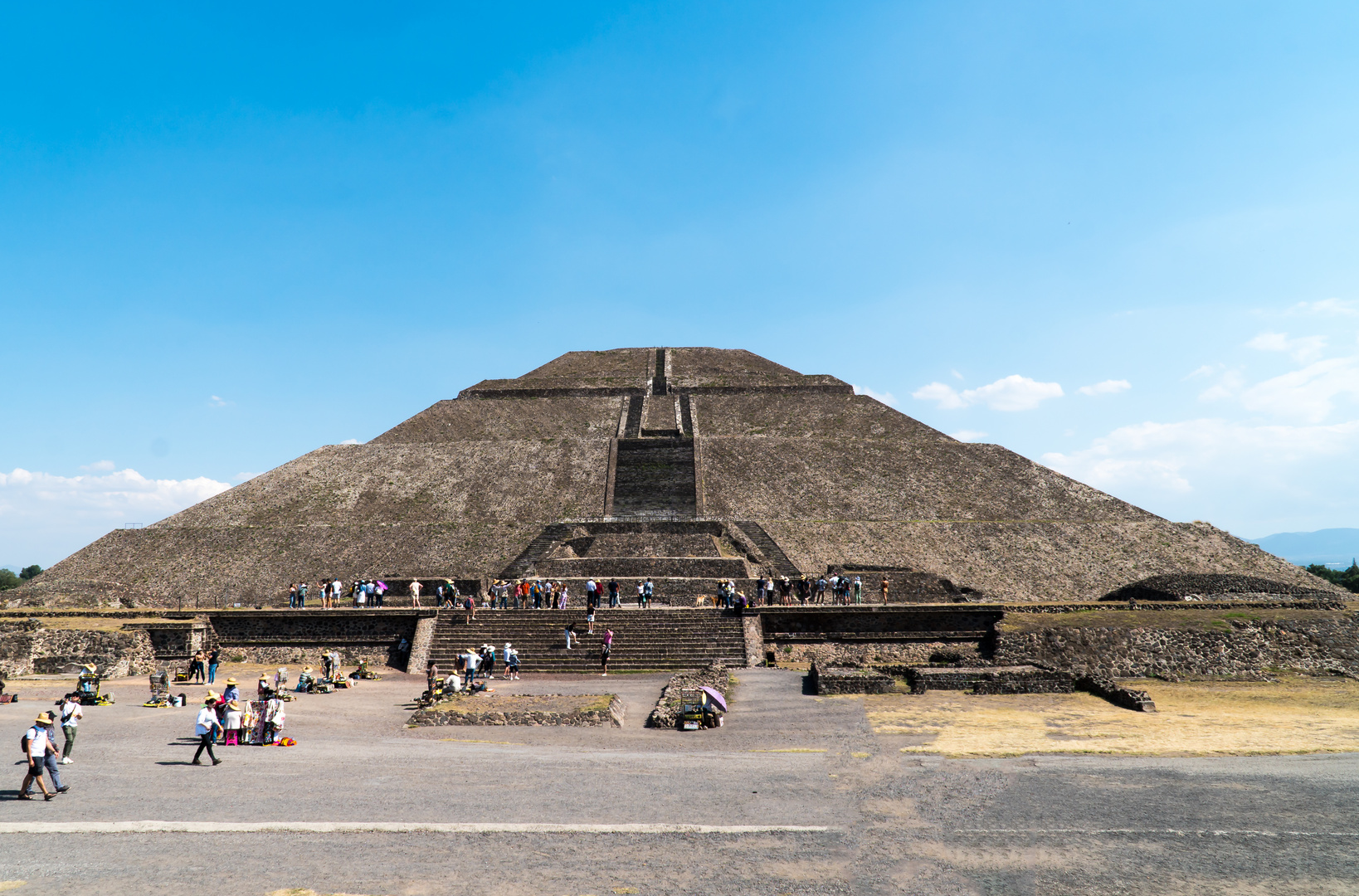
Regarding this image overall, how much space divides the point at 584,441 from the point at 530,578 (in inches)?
721

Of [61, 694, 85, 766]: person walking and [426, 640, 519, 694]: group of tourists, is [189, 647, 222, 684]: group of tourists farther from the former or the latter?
[61, 694, 85, 766]: person walking

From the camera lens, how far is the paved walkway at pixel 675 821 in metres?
6.51

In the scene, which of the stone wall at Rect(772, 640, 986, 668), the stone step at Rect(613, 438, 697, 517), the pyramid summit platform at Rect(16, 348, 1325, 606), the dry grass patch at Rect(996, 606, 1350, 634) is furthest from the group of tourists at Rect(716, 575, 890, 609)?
the stone step at Rect(613, 438, 697, 517)

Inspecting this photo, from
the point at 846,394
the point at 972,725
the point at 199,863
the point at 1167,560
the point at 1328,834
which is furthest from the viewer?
the point at 846,394

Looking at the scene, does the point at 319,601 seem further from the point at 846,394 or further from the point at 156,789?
the point at 846,394

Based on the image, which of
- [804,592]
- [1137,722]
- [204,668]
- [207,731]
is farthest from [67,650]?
[1137,722]

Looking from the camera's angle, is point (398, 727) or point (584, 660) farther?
point (584, 660)

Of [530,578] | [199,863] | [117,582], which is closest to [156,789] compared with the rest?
[199,863]

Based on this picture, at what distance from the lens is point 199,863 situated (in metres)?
6.77

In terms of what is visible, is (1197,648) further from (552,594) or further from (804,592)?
(552,594)

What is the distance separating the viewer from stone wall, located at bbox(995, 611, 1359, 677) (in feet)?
62.1

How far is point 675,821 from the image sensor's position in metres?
8.01

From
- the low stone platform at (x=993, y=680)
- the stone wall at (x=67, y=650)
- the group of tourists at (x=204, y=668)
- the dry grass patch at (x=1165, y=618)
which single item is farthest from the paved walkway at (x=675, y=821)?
the stone wall at (x=67, y=650)

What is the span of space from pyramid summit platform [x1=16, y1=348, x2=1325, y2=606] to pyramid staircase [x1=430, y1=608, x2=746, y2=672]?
3.62 meters
